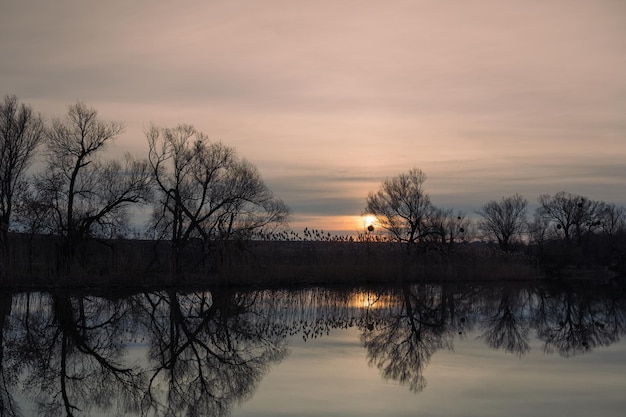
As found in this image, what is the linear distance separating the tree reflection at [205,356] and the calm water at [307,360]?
0.03 m

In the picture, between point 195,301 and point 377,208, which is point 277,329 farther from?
point 377,208

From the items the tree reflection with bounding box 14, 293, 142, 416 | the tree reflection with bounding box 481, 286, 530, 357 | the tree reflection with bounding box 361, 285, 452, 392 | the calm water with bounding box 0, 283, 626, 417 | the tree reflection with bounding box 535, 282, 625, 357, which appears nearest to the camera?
the calm water with bounding box 0, 283, 626, 417

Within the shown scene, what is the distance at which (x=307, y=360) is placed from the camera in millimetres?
11164

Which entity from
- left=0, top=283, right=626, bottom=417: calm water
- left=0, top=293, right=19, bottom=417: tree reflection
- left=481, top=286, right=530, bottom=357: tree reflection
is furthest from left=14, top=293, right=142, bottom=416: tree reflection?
left=481, top=286, right=530, bottom=357: tree reflection

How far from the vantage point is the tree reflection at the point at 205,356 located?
833 centimetres

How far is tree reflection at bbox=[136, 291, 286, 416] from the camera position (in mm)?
8328

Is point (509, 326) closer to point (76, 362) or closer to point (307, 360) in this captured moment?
point (307, 360)

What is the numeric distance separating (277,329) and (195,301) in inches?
278

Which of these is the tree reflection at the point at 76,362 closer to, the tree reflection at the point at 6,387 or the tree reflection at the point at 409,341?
the tree reflection at the point at 6,387

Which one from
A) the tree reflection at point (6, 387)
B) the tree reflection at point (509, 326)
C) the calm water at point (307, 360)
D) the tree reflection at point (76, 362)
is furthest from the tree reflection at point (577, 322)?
the tree reflection at point (6, 387)

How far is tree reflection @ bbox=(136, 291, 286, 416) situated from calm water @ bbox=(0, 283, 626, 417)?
31 millimetres

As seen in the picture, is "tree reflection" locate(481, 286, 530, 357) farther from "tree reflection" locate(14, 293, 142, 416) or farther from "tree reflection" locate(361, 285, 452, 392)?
"tree reflection" locate(14, 293, 142, 416)

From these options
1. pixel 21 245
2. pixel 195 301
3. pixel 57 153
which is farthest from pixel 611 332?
pixel 57 153

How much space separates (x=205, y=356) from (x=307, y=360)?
1.74 m
